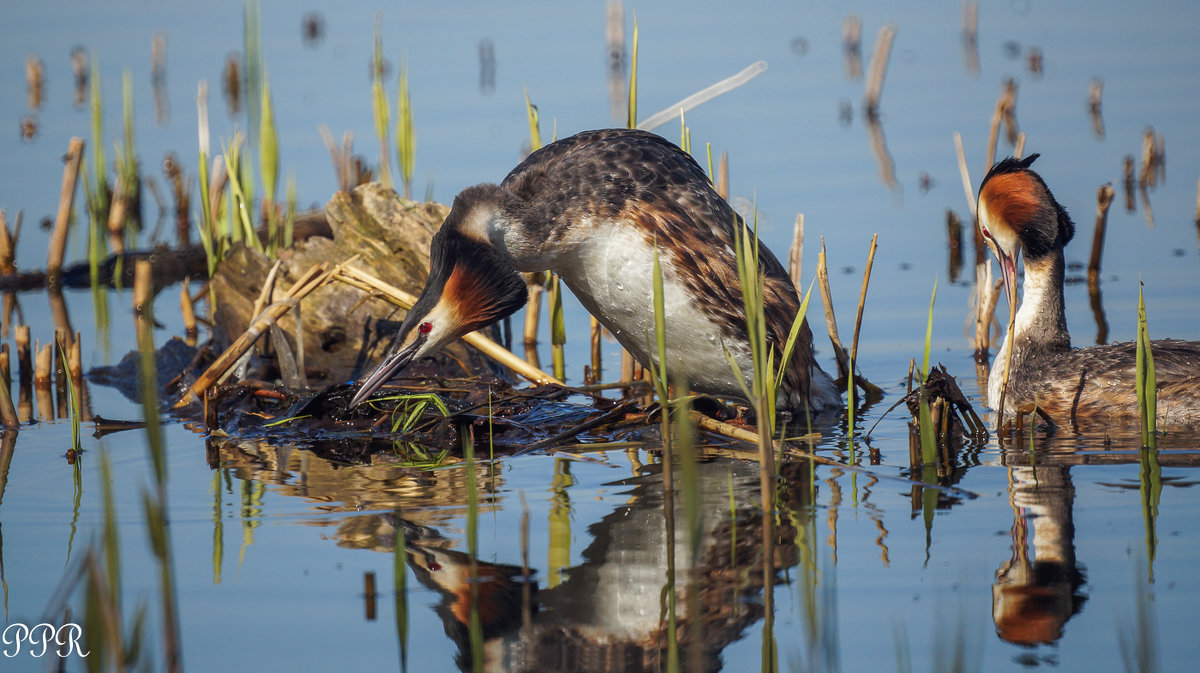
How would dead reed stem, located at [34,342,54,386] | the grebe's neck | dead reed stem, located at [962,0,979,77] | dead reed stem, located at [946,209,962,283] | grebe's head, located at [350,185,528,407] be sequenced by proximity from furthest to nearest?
1. dead reed stem, located at [962,0,979,77]
2. dead reed stem, located at [946,209,962,283]
3. dead reed stem, located at [34,342,54,386]
4. the grebe's neck
5. grebe's head, located at [350,185,528,407]

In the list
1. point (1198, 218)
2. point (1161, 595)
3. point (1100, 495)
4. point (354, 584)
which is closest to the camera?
point (1161, 595)

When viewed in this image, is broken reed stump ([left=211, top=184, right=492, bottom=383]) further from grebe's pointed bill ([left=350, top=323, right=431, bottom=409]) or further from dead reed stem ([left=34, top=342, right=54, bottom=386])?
grebe's pointed bill ([left=350, top=323, right=431, bottom=409])

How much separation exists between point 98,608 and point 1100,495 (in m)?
3.41

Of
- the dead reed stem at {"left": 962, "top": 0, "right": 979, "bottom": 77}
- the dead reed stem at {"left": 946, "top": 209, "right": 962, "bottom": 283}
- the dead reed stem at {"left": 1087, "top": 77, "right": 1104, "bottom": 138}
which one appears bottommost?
the dead reed stem at {"left": 946, "top": 209, "right": 962, "bottom": 283}

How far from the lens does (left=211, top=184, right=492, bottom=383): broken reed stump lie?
7707mm

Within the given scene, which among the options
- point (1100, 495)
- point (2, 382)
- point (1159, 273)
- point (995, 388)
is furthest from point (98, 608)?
point (1159, 273)

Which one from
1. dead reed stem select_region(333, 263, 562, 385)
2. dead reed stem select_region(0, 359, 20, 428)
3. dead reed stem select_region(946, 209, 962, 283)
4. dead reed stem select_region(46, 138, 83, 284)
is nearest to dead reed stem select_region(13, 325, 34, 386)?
dead reed stem select_region(0, 359, 20, 428)

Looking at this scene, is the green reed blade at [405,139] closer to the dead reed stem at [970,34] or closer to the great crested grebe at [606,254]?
the great crested grebe at [606,254]

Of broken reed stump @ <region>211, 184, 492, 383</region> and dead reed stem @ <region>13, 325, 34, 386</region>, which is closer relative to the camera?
dead reed stem @ <region>13, 325, 34, 386</region>

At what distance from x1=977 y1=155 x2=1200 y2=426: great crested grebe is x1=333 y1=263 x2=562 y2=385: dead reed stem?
222 cm

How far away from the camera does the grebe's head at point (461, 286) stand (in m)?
6.00

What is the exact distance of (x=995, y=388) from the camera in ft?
20.7

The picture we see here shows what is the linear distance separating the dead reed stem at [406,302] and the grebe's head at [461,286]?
73 centimetres

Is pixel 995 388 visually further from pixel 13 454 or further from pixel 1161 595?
pixel 13 454
